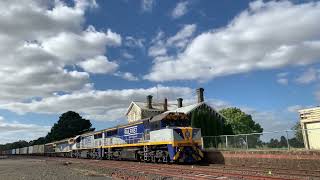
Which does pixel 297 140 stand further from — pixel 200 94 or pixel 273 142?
pixel 200 94

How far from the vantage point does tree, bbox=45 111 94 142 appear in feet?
343

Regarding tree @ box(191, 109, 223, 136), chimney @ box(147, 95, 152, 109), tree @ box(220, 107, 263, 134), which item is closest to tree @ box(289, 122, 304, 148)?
tree @ box(191, 109, 223, 136)

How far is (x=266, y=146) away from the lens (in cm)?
2277

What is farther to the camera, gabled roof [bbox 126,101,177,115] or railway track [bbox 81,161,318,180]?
gabled roof [bbox 126,101,177,115]

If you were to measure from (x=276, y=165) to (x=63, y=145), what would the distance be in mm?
49149

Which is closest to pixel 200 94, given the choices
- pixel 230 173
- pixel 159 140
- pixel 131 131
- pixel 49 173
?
pixel 131 131

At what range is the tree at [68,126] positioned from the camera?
104500mm

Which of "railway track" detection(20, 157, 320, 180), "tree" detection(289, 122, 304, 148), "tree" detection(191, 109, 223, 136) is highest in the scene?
"tree" detection(191, 109, 223, 136)

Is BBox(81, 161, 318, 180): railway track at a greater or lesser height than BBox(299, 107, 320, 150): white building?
lesser

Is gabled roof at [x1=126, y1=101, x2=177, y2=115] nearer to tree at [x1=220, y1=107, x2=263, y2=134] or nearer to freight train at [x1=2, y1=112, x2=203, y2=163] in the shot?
tree at [x1=220, y1=107, x2=263, y2=134]

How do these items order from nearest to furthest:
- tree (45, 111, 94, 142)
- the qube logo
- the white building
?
the white building → the qube logo → tree (45, 111, 94, 142)

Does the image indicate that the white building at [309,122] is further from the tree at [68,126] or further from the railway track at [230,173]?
the tree at [68,126]

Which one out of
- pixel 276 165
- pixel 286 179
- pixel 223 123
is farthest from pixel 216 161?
pixel 223 123

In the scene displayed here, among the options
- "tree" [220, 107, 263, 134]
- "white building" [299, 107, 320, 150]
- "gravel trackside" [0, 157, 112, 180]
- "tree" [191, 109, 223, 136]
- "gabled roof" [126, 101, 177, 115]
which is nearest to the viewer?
"gravel trackside" [0, 157, 112, 180]
